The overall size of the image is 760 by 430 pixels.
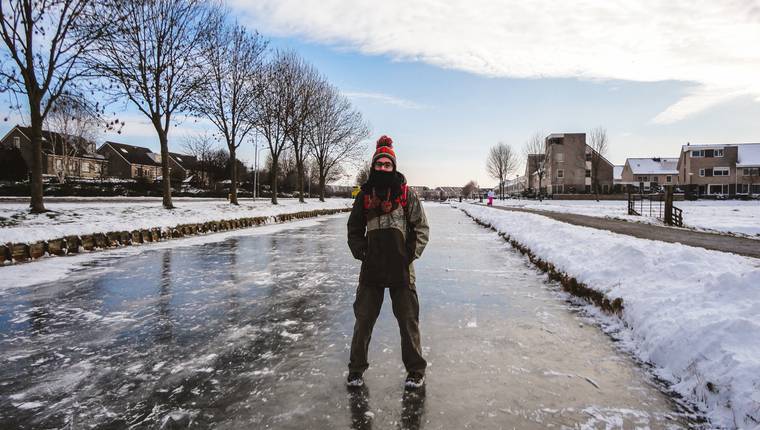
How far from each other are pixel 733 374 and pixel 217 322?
515cm

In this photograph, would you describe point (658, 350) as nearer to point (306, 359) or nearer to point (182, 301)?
point (306, 359)

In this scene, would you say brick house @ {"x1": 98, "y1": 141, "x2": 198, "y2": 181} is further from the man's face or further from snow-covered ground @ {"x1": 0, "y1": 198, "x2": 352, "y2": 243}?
the man's face

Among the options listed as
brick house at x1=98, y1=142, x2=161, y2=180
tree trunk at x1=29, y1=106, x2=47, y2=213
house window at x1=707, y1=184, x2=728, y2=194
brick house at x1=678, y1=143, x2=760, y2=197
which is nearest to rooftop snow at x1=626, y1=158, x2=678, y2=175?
brick house at x1=678, y1=143, x2=760, y2=197

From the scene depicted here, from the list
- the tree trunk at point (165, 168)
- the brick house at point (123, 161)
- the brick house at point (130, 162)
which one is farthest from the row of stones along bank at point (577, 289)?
the brick house at point (123, 161)

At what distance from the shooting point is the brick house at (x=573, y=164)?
232ft

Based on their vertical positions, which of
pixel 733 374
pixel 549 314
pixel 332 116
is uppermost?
pixel 332 116

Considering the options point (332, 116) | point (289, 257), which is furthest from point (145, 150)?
point (289, 257)

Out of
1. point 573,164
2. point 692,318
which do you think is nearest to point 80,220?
point 692,318

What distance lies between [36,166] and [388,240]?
53.0 feet

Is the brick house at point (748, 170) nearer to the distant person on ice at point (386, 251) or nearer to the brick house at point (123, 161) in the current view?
the distant person on ice at point (386, 251)

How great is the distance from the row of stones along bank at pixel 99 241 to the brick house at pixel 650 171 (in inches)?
3168

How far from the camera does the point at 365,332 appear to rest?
3586 millimetres

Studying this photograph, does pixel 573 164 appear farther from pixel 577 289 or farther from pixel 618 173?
pixel 577 289

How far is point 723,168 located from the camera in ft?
205
